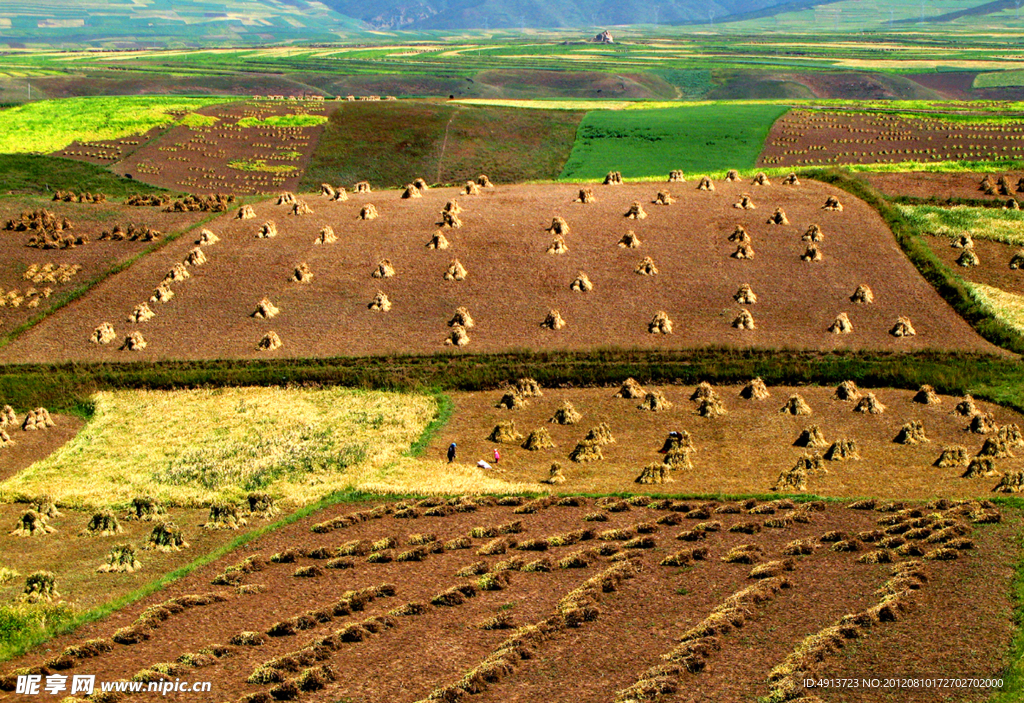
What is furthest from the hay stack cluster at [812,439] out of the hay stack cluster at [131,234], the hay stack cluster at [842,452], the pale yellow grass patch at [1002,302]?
the hay stack cluster at [131,234]

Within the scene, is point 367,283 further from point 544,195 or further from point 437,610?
point 437,610

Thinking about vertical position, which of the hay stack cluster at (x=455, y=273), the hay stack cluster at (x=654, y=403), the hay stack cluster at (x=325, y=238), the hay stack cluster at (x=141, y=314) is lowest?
the hay stack cluster at (x=654, y=403)

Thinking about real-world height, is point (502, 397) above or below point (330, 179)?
below

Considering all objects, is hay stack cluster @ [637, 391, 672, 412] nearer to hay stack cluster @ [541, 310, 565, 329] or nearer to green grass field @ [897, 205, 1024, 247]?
hay stack cluster @ [541, 310, 565, 329]

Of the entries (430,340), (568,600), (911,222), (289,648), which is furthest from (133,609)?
(911,222)

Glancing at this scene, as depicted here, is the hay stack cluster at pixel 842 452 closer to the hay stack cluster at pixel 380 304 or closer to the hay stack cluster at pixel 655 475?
the hay stack cluster at pixel 655 475

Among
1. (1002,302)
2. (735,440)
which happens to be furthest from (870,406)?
(1002,302)
